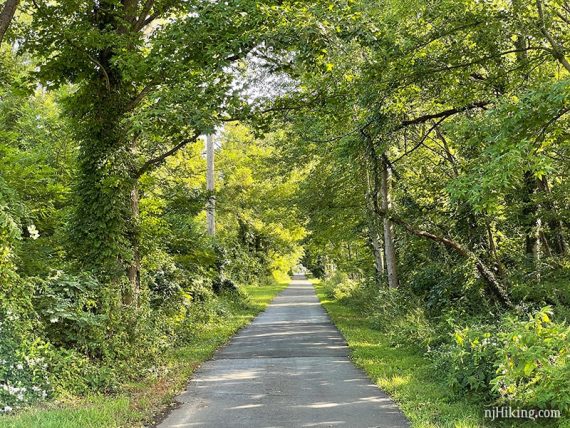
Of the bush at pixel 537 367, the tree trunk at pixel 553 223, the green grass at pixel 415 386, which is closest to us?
the bush at pixel 537 367

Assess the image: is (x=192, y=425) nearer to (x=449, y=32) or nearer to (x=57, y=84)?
(x=449, y=32)

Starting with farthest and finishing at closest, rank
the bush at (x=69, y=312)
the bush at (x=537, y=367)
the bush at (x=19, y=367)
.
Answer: the bush at (x=69, y=312) < the bush at (x=19, y=367) < the bush at (x=537, y=367)

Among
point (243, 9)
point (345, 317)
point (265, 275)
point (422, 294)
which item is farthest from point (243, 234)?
point (243, 9)

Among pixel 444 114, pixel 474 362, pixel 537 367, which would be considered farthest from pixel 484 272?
pixel 537 367

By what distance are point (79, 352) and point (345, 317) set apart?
41.1ft

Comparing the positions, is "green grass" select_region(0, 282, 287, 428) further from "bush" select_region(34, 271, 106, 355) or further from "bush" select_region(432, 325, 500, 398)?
"bush" select_region(432, 325, 500, 398)

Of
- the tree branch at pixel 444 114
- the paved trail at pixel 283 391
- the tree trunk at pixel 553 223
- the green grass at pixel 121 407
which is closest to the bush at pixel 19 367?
the green grass at pixel 121 407

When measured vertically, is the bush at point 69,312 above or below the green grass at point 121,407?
above

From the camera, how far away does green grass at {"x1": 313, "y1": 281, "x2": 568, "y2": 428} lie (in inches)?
236

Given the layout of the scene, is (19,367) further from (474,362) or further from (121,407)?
(474,362)

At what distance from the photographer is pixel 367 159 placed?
42.7 feet

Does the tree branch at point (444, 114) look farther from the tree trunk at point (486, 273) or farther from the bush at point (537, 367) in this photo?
the bush at point (537, 367)
